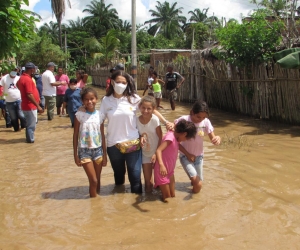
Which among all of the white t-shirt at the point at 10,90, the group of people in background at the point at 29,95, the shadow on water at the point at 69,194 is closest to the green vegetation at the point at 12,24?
the group of people in background at the point at 29,95

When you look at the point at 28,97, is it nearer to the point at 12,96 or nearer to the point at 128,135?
the point at 12,96

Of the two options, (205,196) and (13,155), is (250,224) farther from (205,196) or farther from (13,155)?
(13,155)

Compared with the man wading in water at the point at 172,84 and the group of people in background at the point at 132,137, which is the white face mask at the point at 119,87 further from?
the man wading in water at the point at 172,84

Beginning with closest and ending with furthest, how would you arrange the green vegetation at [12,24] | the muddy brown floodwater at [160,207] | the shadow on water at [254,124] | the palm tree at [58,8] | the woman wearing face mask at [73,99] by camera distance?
the muddy brown floodwater at [160,207], the green vegetation at [12,24], the shadow on water at [254,124], the woman wearing face mask at [73,99], the palm tree at [58,8]

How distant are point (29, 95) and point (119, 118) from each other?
12.7 feet

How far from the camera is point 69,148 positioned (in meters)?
7.21

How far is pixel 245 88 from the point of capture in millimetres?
9969

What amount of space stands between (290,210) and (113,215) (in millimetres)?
1889

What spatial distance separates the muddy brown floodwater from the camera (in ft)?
10.8

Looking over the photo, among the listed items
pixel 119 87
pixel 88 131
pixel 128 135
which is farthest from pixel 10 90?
pixel 128 135

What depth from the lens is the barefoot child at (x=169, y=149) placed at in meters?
4.08

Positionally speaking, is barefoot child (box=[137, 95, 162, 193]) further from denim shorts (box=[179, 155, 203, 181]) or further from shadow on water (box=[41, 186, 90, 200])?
shadow on water (box=[41, 186, 90, 200])

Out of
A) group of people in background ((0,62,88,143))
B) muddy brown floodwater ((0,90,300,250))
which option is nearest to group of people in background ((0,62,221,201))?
muddy brown floodwater ((0,90,300,250))

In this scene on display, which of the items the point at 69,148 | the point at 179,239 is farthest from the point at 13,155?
the point at 179,239
